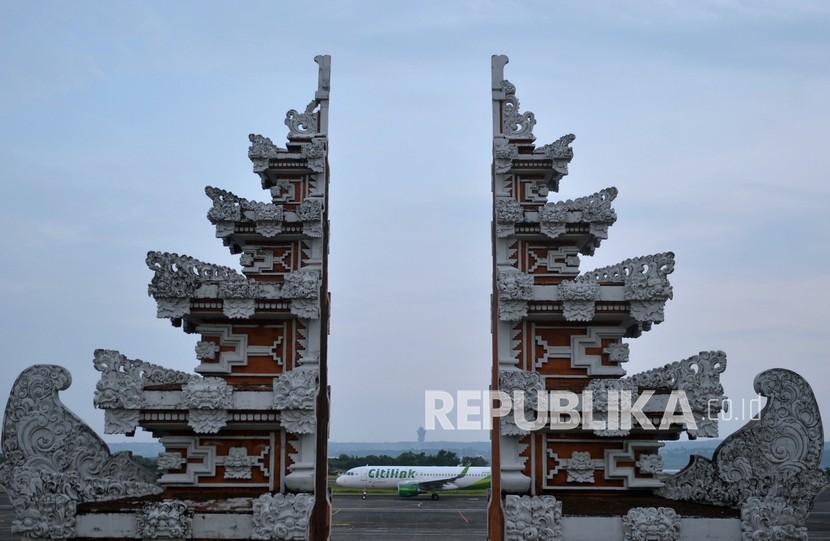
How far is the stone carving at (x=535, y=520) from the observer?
454 inches

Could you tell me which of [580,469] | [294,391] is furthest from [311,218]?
[580,469]

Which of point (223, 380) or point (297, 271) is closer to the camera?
point (223, 380)

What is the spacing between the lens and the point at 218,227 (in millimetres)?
13734

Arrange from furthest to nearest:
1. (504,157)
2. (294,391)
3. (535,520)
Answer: (504,157), (294,391), (535,520)

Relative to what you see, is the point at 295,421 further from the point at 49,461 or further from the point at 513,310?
the point at 513,310

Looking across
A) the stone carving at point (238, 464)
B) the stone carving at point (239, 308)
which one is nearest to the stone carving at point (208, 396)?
the stone carving at point (238, 464)

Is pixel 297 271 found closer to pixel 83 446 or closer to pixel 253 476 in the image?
pixel 253 476

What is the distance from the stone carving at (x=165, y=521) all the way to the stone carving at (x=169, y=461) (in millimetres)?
1155

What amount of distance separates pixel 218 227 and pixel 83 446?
12.8 feet

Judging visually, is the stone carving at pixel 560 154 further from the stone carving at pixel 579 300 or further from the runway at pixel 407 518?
the runway at pixel 407 518

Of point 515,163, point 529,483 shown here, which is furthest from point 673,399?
point 515,163

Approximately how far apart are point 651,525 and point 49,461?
8.51 metres

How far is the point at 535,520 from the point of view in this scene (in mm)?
11594

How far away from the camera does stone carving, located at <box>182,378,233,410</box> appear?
12211 millimetres
